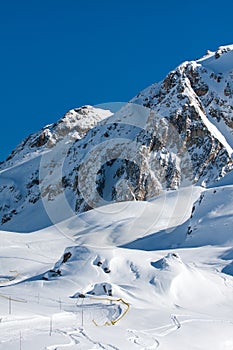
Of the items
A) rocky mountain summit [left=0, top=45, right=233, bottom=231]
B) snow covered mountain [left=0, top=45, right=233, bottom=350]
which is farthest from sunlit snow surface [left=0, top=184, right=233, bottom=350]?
rocky mountain summit [left=0, top=45, right=233, bottom=231]

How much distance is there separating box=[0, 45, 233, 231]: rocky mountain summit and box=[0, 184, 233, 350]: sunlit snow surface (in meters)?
27.5

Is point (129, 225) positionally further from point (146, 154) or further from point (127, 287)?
point (146, 154)

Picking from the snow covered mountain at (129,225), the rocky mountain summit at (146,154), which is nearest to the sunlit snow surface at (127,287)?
the snow covered mountain at (129,225)

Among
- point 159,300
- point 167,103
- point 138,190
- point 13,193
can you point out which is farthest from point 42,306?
point 13,193

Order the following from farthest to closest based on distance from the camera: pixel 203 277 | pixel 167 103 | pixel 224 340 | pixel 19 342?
pixel 167 103, pixel 203 277, pixel 224 340, pixel 19 342

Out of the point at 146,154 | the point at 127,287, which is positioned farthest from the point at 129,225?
the point at 146,154

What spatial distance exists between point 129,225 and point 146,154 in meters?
31.0

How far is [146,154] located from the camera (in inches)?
3140

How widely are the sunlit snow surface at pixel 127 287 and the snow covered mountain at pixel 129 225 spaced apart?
7cm

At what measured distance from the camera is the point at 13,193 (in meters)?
99.2

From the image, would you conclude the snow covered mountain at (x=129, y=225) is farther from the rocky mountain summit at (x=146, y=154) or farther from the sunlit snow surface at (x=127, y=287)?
the rocky mountain summit at (x=146, y=154)

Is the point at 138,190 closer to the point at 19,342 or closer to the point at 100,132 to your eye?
the point at 100,132

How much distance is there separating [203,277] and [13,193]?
253 feet

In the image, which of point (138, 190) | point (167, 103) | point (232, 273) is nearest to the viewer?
point (232, 273)
